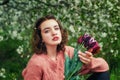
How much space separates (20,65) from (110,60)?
153cm

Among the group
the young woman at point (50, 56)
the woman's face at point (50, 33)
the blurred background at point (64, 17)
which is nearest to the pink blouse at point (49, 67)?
the young woman at point (50, 56)

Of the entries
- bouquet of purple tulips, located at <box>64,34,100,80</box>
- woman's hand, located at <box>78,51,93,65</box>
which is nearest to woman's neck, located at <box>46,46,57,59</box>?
bouquet of purple tulips, located at <box>64,34,100,80</box>

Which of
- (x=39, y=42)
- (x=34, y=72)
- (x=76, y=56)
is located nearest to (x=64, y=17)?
(x=39, y=42)

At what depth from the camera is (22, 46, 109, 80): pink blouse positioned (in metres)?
3.99

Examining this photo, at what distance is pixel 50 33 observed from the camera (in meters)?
4.07

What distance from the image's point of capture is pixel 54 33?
4062 mm

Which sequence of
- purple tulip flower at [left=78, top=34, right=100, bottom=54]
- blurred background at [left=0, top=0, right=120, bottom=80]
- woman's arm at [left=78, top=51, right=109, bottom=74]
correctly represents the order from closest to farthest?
purple tulip flower at [left=78, top=34, right=100, bottom=54] → woman's arm at [left=78, top=51, right=109, bottom=74] → blurred background at [left=0, top=0, right=120, bottom=80]

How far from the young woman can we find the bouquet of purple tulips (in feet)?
0.12

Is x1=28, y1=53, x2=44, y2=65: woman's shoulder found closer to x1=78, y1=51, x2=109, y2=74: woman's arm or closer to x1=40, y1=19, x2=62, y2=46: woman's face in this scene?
x1=40, y1=19, x2=62, y2=46: woman's face

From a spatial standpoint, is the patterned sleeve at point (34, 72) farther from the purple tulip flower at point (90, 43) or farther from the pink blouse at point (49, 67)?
the purple tulip flower at point (90, 43)

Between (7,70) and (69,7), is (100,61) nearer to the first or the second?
(69,7)

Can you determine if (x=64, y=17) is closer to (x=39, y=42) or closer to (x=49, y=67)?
(x=39, y=42)

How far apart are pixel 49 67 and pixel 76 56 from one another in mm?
242

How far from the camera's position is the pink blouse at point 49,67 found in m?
3.99
